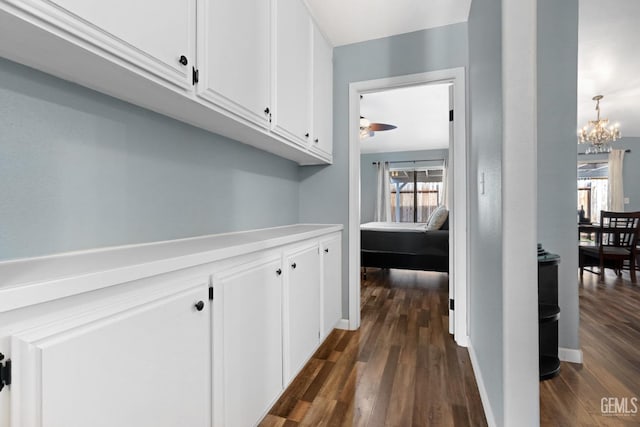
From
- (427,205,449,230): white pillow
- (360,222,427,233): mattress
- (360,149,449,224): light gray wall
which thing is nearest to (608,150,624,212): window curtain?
(360,149,449,224): light gray wall

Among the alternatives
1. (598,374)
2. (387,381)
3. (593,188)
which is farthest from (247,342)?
(593,188)

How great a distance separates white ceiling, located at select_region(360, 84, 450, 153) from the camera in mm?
3727

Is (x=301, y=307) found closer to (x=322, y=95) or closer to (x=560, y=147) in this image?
(x=322, y=95)

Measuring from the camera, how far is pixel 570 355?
1.95 metres

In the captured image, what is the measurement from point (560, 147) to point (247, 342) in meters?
2.29

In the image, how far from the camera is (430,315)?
2.74 meters

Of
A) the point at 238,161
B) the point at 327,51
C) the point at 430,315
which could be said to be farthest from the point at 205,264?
the point at 430,315

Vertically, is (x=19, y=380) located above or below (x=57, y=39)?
below

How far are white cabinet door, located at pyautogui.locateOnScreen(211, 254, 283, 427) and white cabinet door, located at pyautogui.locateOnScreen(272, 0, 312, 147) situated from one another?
0.84 meters

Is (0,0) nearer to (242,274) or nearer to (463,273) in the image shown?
(242,274)

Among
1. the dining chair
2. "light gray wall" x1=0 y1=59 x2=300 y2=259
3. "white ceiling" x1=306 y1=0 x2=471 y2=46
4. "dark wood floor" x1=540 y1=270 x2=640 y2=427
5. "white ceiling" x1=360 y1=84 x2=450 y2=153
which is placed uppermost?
"white ceiling" x1=360 y1=84 x2=450 y2=153

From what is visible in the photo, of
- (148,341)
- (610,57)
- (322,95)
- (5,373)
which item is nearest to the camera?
(5,373)

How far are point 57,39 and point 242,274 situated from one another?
856 millimetres

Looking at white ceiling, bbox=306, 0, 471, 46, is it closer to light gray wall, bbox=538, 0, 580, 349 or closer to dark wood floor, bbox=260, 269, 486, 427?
light gray wall, bbox=538, 0, 580, 349
